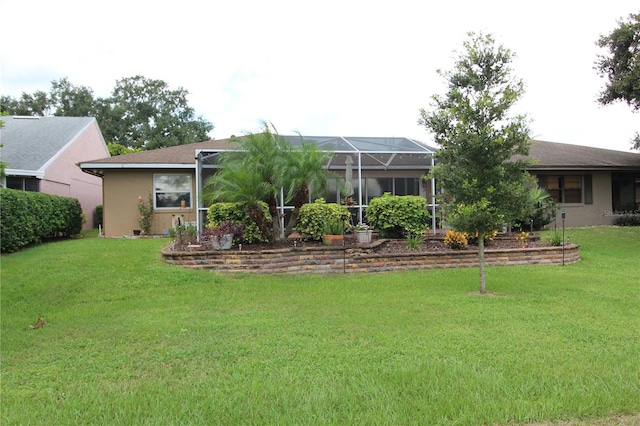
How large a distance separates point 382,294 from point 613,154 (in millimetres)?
17843

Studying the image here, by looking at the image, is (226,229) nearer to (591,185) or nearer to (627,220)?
(591,185)

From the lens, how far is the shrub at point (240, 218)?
33.8 feet

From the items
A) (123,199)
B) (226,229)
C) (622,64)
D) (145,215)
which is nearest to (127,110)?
(123,199)

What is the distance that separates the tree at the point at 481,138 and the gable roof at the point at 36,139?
51.1ft

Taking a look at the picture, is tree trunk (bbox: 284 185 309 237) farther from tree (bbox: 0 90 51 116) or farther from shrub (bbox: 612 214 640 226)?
tree (bbox: 0 90 51 116)

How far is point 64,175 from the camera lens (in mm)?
18703

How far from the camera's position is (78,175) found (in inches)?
789

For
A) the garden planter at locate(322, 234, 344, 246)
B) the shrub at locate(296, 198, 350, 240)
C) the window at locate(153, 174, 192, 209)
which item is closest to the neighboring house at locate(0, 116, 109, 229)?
the window at locate(153, 174, 192, 209)

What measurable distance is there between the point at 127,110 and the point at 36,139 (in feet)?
77.9

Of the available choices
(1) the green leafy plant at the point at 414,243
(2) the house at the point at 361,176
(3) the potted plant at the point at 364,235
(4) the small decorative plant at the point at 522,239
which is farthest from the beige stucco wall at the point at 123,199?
(4) the small decorative plant at the point at 522,239

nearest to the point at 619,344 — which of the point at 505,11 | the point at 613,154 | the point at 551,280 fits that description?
the point at 551,280

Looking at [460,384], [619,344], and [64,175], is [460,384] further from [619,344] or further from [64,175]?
[64,175]

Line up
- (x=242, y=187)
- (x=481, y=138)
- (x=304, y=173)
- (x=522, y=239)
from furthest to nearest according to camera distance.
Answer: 1. (x=522, y=239)
2. (x=304, y=173)
3. (x=242, y=187)
4. (x=481, y=138)

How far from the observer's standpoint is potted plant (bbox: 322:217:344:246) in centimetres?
998
